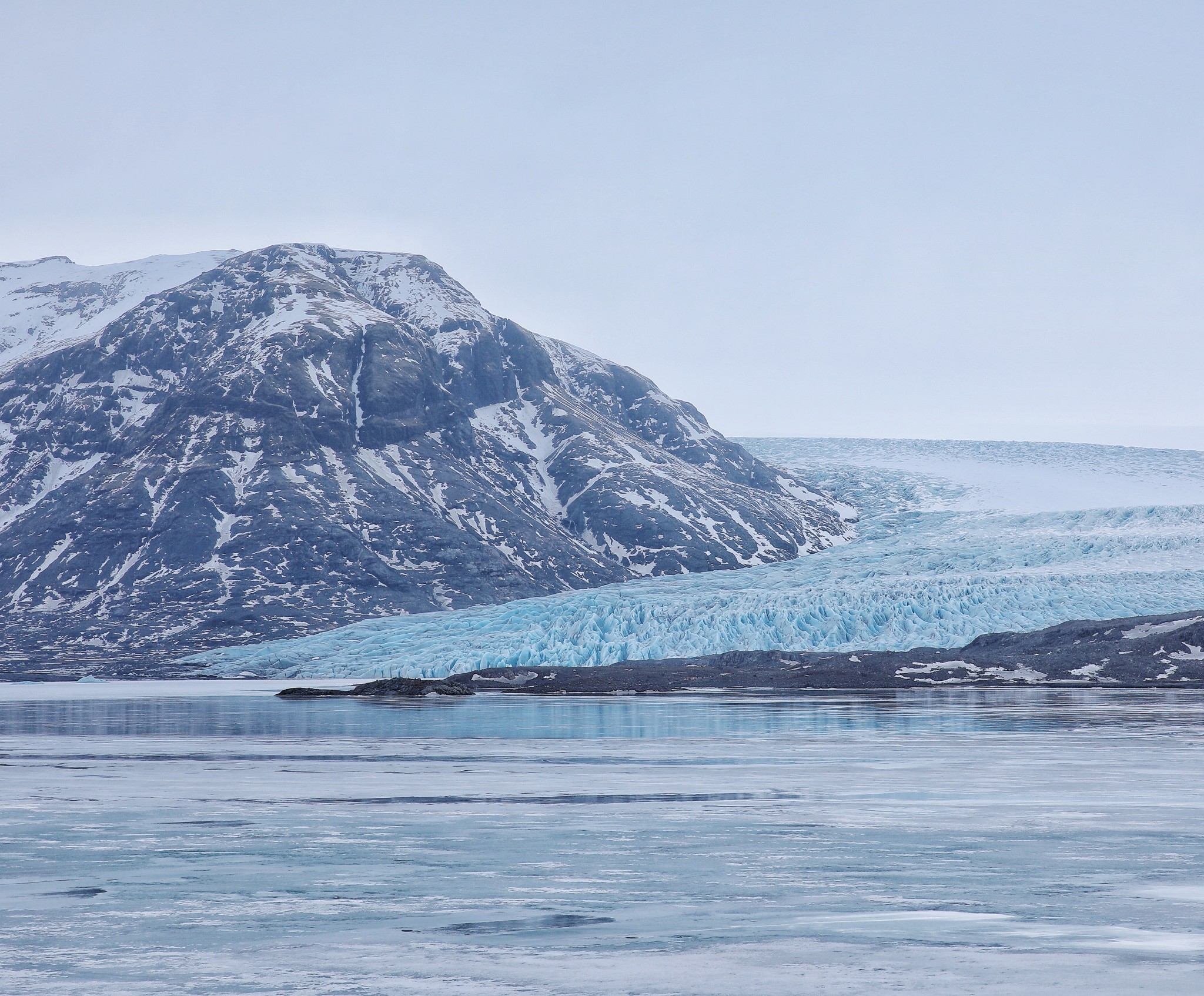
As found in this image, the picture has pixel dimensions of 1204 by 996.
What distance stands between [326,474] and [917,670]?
315 feet

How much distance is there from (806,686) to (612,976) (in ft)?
149

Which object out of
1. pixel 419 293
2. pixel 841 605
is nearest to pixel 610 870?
pixel 841 605

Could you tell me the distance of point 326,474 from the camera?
450 feet

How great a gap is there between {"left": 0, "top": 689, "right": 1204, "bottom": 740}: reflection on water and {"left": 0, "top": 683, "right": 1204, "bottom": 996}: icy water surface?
4648 mm

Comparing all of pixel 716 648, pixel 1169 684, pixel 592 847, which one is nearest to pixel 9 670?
pixel 716 648

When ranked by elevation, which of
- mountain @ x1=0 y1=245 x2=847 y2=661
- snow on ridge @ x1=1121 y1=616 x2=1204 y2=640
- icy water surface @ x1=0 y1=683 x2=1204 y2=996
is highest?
mountain @ x1=0 y1=245 x2=847 y2=661

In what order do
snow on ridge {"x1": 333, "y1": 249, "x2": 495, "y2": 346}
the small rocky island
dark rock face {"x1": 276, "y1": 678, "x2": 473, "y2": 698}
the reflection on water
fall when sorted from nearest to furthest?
the reflection on water, dark rock face {"x1": 276, "y1": 678, "x2": 473, "y2": 698}, the small rocky island, snow on ridge {"x1": 333, "y1": 249, "x2": 495, "y2": 346}

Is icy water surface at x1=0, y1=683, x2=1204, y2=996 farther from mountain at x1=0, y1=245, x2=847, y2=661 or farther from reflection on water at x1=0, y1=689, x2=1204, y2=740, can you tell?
mountain at x1=0, y1=245, x2=847, y2=661

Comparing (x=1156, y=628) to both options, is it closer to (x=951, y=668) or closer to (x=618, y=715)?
(x=951, y=668)

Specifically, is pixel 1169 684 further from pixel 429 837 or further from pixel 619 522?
pixel 619 522

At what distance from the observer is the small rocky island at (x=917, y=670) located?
160ft

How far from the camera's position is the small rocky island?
48.9m

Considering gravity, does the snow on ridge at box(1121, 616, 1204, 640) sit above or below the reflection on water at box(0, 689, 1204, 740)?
above

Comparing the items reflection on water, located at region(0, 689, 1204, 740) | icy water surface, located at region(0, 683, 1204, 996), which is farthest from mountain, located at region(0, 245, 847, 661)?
icy water surface, located at region(0, 683, 1204, 996)
